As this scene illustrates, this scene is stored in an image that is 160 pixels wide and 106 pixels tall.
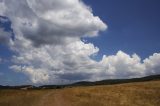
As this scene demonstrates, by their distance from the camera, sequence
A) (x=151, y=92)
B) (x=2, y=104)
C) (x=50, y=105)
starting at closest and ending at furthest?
(x=50, y=105) < (x=2, y=104) < (x=151, y=92)

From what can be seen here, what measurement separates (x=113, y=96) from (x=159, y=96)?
8360 mm

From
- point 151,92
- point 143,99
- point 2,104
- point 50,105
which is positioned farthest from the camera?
point 151,92

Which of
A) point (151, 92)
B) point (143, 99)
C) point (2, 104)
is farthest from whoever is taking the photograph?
point (151, 92)

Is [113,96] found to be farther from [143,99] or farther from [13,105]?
[13,105]

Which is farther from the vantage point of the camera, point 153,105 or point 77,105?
point 153,105

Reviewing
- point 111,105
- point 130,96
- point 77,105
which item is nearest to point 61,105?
point 77,105

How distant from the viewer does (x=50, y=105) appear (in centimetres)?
3722

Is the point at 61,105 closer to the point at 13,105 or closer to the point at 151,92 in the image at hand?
the point at 13,105

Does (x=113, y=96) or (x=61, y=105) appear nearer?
(x=61, y=105)

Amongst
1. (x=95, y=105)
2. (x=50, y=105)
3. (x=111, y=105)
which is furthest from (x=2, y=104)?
(x=111, y=105)

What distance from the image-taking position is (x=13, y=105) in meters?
39.0

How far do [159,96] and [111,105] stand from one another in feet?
42.6

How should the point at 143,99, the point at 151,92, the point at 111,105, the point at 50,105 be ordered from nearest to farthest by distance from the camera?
the point at 50,105
the point at 111,105
the point at 143,99
the point at 151,92

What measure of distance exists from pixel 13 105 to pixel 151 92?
30.0 meters
